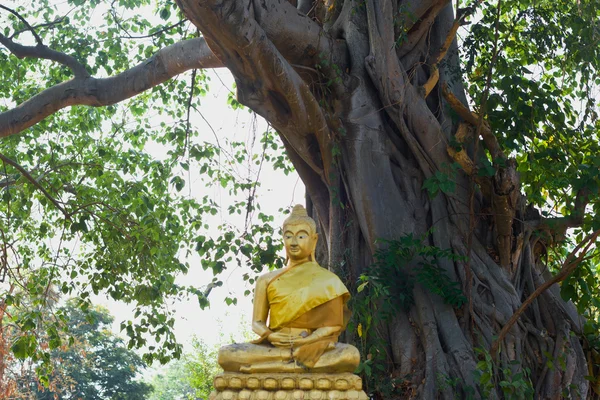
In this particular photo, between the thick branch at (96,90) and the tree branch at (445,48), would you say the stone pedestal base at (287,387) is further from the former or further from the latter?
the thick branch at (96,90)

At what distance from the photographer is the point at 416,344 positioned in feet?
18.7

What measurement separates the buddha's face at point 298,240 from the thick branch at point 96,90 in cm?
270

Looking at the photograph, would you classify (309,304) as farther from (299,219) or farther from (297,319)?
(299,219)

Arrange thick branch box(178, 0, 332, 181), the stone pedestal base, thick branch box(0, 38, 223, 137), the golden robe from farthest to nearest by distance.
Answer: thick branch box(0, 38, 223, 137) < thick branch box(178, 0, 332, 181) < the golden robe < the stone pedestal base

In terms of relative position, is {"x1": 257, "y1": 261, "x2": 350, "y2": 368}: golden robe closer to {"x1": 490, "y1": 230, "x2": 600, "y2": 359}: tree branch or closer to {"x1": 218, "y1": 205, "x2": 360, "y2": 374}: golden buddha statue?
{"x1": 218, "y1": 205, "x2": 360, "y2": 374}: golden buddha statue

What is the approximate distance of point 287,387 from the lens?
3900 millimetres

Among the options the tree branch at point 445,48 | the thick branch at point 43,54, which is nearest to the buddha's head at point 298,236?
the tree branch at point 445,48

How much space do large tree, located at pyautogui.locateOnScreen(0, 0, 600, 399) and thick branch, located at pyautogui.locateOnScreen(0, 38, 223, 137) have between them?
0.02 meters

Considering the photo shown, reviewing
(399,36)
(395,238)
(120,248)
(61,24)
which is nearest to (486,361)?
(395,238)

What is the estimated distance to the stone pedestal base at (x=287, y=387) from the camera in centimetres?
389

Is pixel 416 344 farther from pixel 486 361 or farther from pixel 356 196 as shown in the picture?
pixel 356 196

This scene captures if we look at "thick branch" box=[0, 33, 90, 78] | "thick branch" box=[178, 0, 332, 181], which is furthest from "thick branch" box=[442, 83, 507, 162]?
"thick branch" box=[0, 33, 90, 78]

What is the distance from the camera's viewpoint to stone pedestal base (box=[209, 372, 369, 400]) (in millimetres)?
3889

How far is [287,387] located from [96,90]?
3781mm
